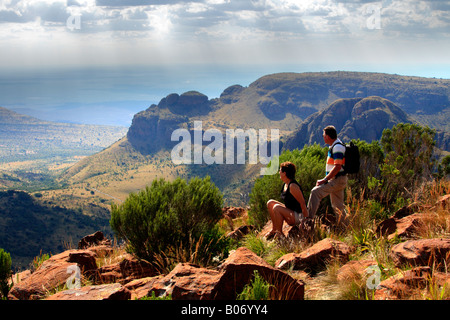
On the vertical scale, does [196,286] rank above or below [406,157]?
below

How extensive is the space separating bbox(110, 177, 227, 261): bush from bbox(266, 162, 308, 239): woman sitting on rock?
129 centimetres

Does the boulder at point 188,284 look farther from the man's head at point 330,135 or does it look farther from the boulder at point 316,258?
the man's head at point 330,135

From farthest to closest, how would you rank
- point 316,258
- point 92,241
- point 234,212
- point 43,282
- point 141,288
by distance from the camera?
point 234,212
point 92,241
point 43,282
point 316,258
point 141,288

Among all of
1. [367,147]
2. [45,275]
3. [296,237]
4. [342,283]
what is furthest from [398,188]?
[45,275]

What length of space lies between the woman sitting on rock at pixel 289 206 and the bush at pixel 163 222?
1292 millimetres

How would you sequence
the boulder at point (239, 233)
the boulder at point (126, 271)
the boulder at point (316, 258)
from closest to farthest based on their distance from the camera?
the boulder at point (316, 258)
the boulder at point (126, 271)
the boulder at point (239, 233)

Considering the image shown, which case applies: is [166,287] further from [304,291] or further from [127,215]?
[127,215]

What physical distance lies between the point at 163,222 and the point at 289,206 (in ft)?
9.05

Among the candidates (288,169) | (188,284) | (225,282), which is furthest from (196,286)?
(288,169)

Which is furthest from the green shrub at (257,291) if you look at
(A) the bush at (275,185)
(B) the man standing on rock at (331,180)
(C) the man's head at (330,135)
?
(A) the bush at (275,185)

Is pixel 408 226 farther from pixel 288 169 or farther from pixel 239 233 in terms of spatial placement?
pixel 239 233

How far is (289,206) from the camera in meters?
7.73

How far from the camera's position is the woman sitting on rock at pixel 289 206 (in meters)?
7.50
